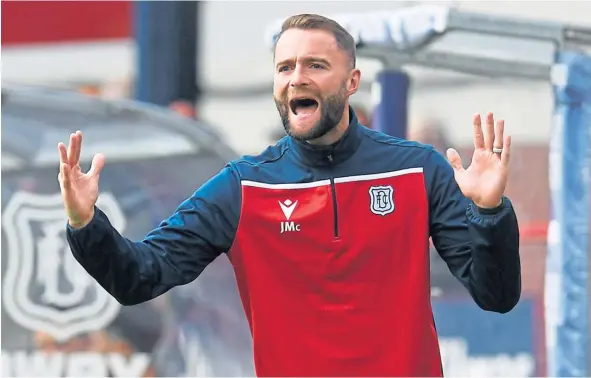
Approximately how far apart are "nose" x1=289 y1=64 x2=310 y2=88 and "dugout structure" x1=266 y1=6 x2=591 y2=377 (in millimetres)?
1760

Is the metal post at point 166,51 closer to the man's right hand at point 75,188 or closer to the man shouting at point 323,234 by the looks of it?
the man shouting at point 323,234

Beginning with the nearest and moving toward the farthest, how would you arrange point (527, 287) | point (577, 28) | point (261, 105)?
1. point (577, 28)
2. point (527, 287)
3. point (261, 105)

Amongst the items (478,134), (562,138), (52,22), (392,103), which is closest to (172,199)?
(392,103)

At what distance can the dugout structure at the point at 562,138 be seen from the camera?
4488 mm

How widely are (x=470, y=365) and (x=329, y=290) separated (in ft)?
12.1

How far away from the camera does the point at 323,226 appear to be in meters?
2.84

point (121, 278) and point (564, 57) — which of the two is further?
point (564, 57)

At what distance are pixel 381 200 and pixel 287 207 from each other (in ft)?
0.76

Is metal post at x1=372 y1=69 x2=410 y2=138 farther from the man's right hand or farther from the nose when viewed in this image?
the man's right hand

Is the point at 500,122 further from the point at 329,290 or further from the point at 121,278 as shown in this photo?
the point at 121,278

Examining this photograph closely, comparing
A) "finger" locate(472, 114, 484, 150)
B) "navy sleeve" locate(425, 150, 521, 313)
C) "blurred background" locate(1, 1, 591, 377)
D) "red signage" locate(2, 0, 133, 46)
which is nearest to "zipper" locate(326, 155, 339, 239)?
"navy sleeve" locate(425, 150, 521, 313)

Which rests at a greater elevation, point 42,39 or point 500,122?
point 42,39

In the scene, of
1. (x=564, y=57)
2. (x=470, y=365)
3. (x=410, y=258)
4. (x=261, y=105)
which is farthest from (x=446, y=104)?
(x=410, y=258)

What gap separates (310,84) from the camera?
2764 millimetres
